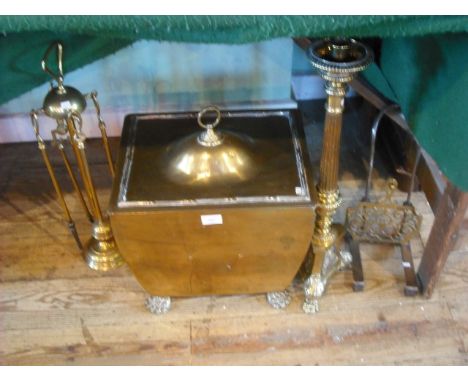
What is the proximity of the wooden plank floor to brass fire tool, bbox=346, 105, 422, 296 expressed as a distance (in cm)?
3

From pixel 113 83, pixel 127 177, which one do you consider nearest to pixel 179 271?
pixel 127 177

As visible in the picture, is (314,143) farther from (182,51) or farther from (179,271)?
(179,271)

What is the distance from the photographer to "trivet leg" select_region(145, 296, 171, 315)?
1190 mm

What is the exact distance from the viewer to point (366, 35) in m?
0.75

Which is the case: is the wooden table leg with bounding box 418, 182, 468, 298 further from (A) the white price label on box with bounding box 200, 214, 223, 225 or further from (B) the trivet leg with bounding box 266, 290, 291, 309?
(A) the white price label on box with bounding box 200, 214, 223, 225

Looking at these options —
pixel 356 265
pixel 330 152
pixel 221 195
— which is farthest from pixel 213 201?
pixel 356 265

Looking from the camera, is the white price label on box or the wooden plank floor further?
the wooden plank floor

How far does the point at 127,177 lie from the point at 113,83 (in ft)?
1.89

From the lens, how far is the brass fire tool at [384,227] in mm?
1219

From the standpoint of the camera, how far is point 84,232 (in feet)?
4.52

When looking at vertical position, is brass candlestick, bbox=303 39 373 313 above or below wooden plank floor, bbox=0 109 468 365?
above

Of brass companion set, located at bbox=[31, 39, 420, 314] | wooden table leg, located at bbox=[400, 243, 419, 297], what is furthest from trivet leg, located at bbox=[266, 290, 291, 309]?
wooden table leg, located at bbox=[400, 243, 419, 297]

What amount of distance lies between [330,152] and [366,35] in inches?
9.5

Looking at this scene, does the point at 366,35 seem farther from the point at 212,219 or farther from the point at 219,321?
the point at 219,321
